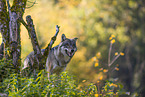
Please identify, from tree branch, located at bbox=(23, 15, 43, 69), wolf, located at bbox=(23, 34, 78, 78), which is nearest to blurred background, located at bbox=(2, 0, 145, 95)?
wolf, located at bbox=(23, 34, 78, 78)

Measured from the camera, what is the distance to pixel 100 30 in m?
25.0

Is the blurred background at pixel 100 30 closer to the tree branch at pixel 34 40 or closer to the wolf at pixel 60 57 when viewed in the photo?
the wolf at pixel 60 57

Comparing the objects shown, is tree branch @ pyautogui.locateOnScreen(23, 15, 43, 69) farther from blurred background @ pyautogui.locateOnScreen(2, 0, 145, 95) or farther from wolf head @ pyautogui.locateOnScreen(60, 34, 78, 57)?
blurred background @ pyautogui.locateOnScreen(2, 0, 145, 95)

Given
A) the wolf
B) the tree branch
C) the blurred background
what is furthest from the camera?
the blurred background

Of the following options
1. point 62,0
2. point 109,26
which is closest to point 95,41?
point 109,26

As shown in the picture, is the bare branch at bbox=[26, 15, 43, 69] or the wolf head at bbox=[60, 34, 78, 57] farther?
the wolf head at bbox=[60, 34, 78, 57]

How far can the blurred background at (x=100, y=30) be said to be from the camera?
2486cm

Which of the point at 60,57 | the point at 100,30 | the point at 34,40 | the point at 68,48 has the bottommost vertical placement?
the point at 34,40

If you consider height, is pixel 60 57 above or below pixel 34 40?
above

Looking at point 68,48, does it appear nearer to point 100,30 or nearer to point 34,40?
point 34,40

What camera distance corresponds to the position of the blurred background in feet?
81.6

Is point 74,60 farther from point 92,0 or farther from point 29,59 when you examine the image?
point 29,59

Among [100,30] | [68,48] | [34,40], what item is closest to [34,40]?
[34,40]

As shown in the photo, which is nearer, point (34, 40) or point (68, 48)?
point (34, 40)
